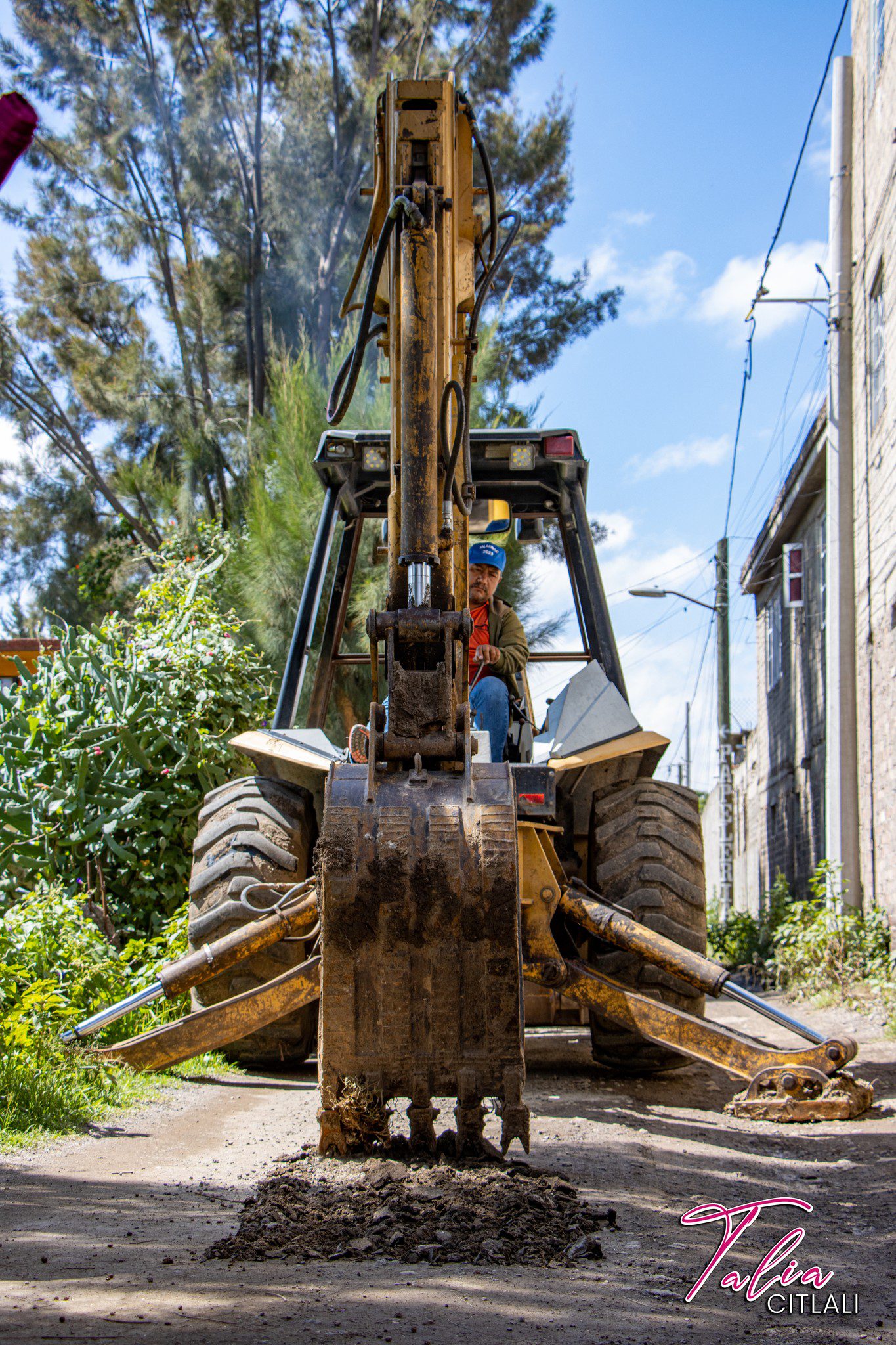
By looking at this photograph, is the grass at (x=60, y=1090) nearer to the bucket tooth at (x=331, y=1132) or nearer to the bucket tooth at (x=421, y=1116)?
the bucket tooth at (x=331, y=1132)

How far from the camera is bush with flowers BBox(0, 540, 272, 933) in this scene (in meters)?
6.87

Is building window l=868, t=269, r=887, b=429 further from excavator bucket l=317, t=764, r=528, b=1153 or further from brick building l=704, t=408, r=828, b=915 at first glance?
excavator bucket l=317, t=764, r=528, b=1153

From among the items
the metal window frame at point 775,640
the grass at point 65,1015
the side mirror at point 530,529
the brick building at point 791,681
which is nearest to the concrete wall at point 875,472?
the brick building at point 791,681

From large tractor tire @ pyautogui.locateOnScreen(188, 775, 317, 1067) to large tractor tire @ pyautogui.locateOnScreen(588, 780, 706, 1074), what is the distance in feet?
4.19

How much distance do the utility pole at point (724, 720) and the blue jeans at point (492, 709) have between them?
1461 centimetres

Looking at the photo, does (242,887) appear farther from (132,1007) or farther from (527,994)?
(527,994)

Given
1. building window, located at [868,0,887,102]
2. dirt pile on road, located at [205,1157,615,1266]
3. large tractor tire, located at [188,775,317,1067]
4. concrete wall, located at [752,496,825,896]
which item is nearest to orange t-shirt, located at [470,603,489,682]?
large tractor tire, located at [188,775,317,1067]

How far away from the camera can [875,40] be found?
11195mm

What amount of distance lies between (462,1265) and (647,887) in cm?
267

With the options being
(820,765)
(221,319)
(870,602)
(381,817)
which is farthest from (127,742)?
(221,319)

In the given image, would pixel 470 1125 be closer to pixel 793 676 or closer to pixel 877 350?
pixel 877 350

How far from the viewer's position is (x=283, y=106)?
58.2ft

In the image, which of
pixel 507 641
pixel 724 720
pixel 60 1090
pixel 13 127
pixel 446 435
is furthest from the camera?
pixel 724 720

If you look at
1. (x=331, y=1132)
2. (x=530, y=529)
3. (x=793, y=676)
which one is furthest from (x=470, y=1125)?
(x=793, y=676)
